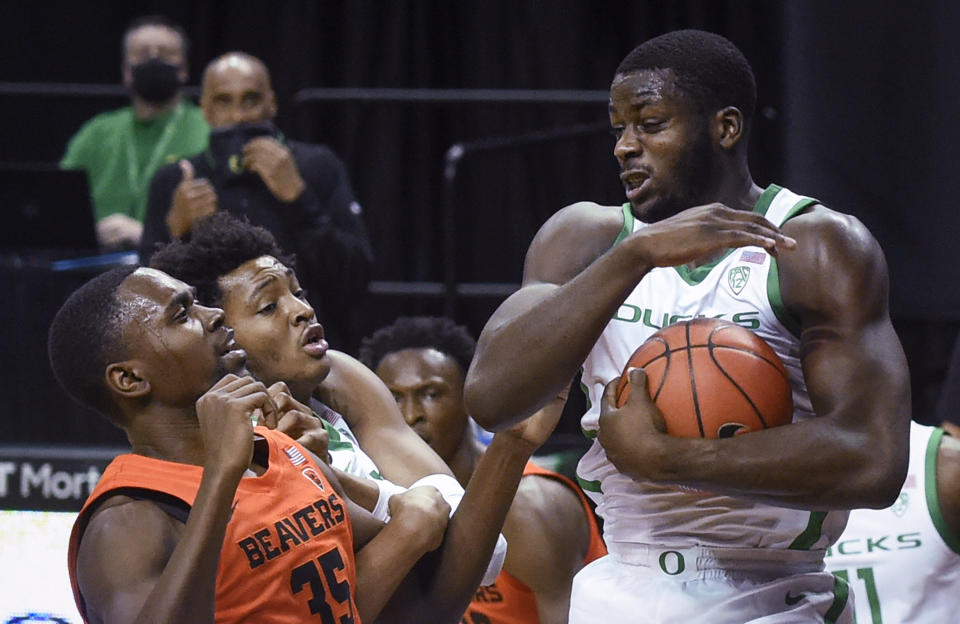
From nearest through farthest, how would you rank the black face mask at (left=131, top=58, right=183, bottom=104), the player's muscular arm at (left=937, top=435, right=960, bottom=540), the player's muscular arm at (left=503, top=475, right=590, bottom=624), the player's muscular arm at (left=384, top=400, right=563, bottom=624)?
1. the player's muscular arm at (left=384, top=400, right=563, bottom=624)
2. the player's muscular arm at (left=937, top=435, right=960, bottom=540)
3. the player's muscular arm at (left=503, top=475, right=590, bottom=624)
4. the black face mask at (left=131, top=58, right=183, bottom=104)

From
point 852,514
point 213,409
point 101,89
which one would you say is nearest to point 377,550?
point 213,409

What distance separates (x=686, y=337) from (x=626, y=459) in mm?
275

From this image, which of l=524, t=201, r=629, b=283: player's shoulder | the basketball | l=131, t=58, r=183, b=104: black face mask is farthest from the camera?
l=131, t=58, r=183, b=104: black face mask

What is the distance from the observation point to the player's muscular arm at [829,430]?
2885 mm

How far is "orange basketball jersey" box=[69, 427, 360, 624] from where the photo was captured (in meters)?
3.10

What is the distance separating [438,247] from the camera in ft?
27.6

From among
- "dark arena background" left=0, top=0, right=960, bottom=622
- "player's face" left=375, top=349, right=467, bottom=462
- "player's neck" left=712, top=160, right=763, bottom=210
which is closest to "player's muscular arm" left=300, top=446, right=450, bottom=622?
"player's neck" left=712, top=160, right=763, bottom=210

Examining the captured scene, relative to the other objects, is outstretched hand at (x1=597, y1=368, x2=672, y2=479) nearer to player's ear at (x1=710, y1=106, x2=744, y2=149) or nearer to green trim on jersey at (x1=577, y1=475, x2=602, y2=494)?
green trim on jersey at (x1=577, y1=475, x2=602, y2=494)

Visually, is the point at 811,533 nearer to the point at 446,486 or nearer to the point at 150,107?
the point at 446,486

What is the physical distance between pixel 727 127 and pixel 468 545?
3.68 feet

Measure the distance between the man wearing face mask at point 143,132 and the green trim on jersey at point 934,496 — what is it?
383cm

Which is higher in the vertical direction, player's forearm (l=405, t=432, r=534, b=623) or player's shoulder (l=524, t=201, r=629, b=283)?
player's shoulder (l=524, t=201, r=629, b=283)

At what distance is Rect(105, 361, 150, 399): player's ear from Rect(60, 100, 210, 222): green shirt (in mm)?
3829

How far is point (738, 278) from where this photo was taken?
124 inches
